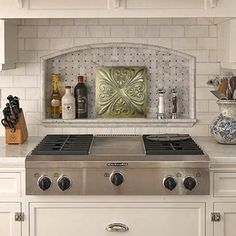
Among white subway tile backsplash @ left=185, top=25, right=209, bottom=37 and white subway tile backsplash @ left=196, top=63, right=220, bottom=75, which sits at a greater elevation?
white subway tile backsplash @ left=185, top=25, right=209, bottom=37

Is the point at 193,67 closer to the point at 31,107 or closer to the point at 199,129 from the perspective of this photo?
the point at 199,129

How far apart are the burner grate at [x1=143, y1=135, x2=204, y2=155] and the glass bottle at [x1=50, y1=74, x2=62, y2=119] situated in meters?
0.64

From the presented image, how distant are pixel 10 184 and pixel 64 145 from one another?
0.39 m

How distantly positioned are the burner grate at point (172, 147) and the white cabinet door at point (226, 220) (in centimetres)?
30

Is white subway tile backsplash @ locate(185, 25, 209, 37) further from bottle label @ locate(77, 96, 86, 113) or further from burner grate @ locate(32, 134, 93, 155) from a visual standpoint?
burner grate @ locate(32, 134, 93, 155)

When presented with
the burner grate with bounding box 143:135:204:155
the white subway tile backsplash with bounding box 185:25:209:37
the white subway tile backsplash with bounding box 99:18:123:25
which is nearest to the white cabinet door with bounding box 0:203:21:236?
the burner grate with bounding box 143:135:204:155

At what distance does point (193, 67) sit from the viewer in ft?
11.8

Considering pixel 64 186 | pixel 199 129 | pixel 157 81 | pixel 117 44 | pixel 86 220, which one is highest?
pixel 117 44

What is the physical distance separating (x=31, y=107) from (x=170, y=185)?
4.05 ft

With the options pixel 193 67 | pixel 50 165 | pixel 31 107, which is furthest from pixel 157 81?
pixel 50 165

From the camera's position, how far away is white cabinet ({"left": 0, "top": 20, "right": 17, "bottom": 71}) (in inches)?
126

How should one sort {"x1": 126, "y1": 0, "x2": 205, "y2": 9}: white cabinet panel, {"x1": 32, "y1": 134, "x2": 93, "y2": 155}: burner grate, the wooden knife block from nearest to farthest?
{"x1": 32, "y1": 134, "x2": 93, "y2": 155}: burner grate → {"x1": 126, "y1": 0, "x2": 205, "y2": 9}: white cabinet panel → the wooden knife block

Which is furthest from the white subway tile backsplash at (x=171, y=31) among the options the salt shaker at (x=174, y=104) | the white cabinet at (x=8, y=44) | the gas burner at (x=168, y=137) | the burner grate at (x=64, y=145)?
the white cabinet at (x=8, y=44)

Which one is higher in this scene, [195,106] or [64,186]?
[195,106]
